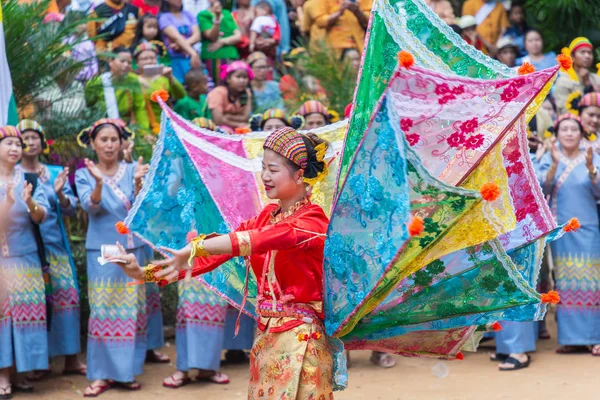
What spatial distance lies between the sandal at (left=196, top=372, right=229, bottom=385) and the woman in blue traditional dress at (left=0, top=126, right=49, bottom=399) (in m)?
1.28

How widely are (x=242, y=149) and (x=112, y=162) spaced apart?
7.42 ft

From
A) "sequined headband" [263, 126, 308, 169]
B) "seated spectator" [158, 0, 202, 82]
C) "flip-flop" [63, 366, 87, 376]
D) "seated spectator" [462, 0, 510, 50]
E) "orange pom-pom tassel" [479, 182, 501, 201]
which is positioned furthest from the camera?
"seated spectator" [462, 0, 510, 50]

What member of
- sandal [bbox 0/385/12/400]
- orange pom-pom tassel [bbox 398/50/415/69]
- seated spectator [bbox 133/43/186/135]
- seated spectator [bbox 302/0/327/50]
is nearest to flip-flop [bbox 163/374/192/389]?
sandal [bbox 0/385/12/400]

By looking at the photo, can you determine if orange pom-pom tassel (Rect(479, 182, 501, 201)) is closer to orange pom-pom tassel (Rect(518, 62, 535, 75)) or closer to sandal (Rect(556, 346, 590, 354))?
orange pom-pom tassel (Rect(518, 62, 535, 75))

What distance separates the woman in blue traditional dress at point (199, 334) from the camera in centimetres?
789

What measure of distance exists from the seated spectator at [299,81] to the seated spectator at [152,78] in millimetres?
1174

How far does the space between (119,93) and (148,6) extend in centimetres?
228

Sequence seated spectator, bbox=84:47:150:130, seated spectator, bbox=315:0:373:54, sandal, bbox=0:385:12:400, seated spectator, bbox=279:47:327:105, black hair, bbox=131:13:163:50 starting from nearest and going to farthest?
sandal, bbox=0:385:12:400 < seated spectator, bbox=84:47:150:130 < seated spectator, bbox=279:47:327:105 < black hair, bbox=131:13:163:50 < seated spectator, bbox=315:0:373:54

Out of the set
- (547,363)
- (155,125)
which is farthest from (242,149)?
(155,125)

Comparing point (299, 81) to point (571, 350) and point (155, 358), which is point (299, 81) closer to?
point (155, 358)

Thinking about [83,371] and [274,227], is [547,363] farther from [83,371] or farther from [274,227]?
[274,227]

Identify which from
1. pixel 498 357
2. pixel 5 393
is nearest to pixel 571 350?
pixel 498 357

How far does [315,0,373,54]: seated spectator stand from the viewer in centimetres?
1206

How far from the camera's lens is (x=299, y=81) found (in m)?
10.8
